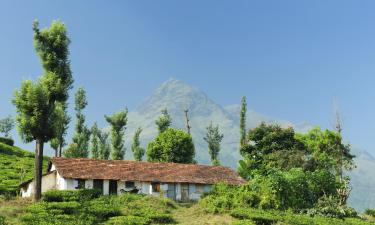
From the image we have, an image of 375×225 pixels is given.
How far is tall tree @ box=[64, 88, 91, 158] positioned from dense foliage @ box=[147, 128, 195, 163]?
14458mm

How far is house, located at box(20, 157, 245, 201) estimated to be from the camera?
52.7 meters

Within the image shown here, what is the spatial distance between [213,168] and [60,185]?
787 inches

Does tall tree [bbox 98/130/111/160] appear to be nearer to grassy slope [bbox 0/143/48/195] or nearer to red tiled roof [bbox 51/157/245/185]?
grassy slope [bbox 0/143/48/195]

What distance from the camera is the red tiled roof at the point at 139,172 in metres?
53.3

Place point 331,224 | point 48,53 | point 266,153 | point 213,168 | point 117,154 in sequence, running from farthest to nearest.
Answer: point 117,154 → point 266,153 → point 213,168 → point 48,53 → point 331,224

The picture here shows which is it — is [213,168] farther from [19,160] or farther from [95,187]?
[19,160]

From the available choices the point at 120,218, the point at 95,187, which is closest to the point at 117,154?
the point at 95,187

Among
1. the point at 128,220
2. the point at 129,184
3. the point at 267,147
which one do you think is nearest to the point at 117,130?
the point at 267,147

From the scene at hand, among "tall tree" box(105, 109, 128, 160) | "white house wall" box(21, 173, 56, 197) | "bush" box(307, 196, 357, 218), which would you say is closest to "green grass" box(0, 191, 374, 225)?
"bush" box(307, 196, 357, 218)

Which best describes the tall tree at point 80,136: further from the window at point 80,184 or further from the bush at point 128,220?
the bush at point 128,220

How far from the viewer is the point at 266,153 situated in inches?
2660

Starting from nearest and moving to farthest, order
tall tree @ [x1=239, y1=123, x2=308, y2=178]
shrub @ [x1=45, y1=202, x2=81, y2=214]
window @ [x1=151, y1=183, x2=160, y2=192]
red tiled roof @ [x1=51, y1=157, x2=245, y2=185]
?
shrub @ [x1=45, y1=202, x2=81, y2=214]
red tiled roof @ [x1=51, y1=157, x2=245, y2=185]
window @ [x1=151, y1=183, x2=160, y2=192]
tall tree @ [x1=239, y1=123, x2=308, y2=178]

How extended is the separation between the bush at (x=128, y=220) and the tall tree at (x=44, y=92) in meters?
10.3

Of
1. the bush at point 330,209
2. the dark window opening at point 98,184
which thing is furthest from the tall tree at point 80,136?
the bush at point 330,209
